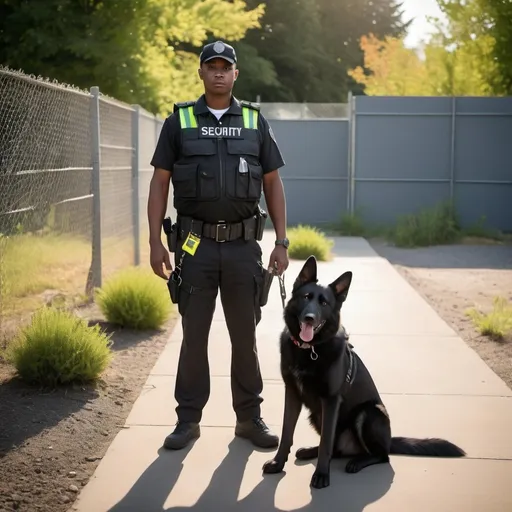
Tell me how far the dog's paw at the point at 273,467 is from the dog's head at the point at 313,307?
655mm

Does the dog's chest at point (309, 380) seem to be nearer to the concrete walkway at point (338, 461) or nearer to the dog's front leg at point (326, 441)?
the dog's front leg at point (326, 441)

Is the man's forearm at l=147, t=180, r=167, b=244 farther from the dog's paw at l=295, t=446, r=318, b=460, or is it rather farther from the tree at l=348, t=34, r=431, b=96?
the tree at l=348, t=34, r=431, b=96

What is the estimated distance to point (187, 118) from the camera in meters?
4.93

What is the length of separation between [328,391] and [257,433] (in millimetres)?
763

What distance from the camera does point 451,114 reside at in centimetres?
1931

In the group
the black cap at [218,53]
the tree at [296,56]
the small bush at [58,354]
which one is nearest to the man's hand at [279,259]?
the black cap at [218,53]

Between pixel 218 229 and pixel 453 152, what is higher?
pixel 453 152

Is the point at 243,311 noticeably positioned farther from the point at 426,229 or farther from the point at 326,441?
the point at 426,229

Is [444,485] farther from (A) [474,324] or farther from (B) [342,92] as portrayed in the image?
(B) [342,92]

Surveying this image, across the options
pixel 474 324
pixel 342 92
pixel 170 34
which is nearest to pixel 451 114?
pixel 170 34

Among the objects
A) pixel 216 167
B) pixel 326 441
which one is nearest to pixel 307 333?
pixel 326 441

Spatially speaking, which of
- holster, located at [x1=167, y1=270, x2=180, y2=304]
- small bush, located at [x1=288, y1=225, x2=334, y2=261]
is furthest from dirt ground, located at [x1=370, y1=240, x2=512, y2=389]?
holster, located at [x1=167, y1=270, x2=180, y2=304]

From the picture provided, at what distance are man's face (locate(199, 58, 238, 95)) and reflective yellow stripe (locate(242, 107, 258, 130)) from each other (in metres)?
0.18

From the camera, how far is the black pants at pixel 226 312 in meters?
4.98
